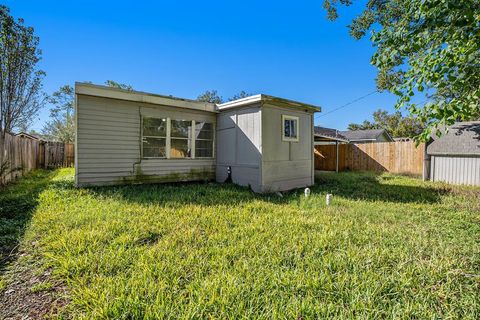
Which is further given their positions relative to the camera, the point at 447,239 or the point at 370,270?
the point at 447,239

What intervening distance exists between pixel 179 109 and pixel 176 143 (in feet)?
3.58

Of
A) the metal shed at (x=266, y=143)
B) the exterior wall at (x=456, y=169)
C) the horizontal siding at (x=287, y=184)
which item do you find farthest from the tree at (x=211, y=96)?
the exterior wall at (x=456, y=169)

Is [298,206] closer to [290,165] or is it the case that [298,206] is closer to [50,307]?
[290,165]

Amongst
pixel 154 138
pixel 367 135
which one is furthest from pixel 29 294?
pixel 367 135

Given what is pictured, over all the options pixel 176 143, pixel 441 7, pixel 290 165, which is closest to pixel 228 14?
pixel 176 143

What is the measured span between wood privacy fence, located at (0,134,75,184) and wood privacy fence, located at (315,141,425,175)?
1472cm

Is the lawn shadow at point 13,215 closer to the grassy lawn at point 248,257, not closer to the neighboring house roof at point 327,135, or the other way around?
the grassy lawn at point 248,257

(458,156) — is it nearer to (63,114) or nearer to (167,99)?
(167,99)

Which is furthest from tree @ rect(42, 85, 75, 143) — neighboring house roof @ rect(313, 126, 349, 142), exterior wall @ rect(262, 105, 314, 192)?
exterior wall @ rect(262, 105, 314, 192)

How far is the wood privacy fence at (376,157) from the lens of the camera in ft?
38.1

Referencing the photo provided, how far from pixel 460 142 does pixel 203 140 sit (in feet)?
32.6

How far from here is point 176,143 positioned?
7.62 meters

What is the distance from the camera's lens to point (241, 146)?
7270 mm

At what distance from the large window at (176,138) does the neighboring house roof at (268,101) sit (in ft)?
3.65
